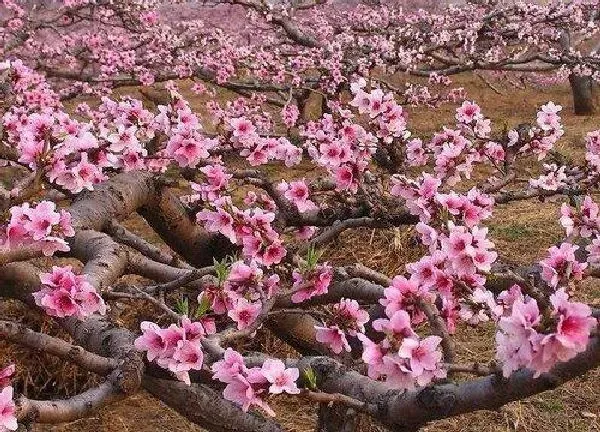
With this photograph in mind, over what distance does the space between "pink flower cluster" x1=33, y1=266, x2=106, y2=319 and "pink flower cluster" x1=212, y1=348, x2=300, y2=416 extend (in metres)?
0.62

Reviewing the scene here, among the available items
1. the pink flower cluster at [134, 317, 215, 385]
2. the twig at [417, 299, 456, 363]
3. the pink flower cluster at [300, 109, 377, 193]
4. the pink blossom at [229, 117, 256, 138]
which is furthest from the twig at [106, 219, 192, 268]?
the twig at [417, 299, 456, 363]

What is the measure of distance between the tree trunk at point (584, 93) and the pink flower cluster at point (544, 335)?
11.1m

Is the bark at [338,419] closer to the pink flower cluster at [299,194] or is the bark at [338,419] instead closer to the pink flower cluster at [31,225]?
the pink flower cluster at [299,194]

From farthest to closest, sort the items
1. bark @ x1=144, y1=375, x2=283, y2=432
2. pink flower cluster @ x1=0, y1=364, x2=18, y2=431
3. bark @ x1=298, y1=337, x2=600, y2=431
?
bark @ x1=144, y1=375, x2=283, y2=432
pink flower cluster @ x1=0, y1=364, x2=18, y2=431
bark @ x1=298, y1=337, x2=600, y2=431

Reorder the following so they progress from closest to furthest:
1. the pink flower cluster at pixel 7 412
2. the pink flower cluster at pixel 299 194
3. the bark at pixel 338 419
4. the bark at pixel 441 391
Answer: the bark at pixel 441 391
the pink flower cluster at pixel 7 412
the bark at pixel 338 419
the pink flower cluster at pixel 299 194

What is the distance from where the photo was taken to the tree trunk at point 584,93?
11383 mm

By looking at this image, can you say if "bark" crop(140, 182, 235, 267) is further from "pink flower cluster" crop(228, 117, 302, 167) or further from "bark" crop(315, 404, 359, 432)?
"bark" crop(315, 404, 359, 432)

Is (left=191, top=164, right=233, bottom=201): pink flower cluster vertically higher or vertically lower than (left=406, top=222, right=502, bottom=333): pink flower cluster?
lower

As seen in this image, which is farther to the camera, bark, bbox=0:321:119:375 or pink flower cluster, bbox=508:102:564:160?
pink flower cluster, bbox=508:102:564:160

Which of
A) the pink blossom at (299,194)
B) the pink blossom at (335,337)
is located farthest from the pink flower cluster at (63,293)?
the pink blossom at (299,194)

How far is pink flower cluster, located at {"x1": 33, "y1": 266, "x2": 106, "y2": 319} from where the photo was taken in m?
2.11

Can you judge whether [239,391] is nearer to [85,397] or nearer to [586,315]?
[85,397]

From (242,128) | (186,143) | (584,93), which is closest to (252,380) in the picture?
(186,143)

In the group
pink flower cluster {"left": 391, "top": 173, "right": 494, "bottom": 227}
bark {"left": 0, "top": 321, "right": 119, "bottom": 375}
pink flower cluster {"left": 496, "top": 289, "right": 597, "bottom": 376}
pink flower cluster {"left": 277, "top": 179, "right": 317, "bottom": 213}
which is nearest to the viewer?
pink flower cluster {"left": 496, "top": 289, "right": 597, "bottom": 376}
